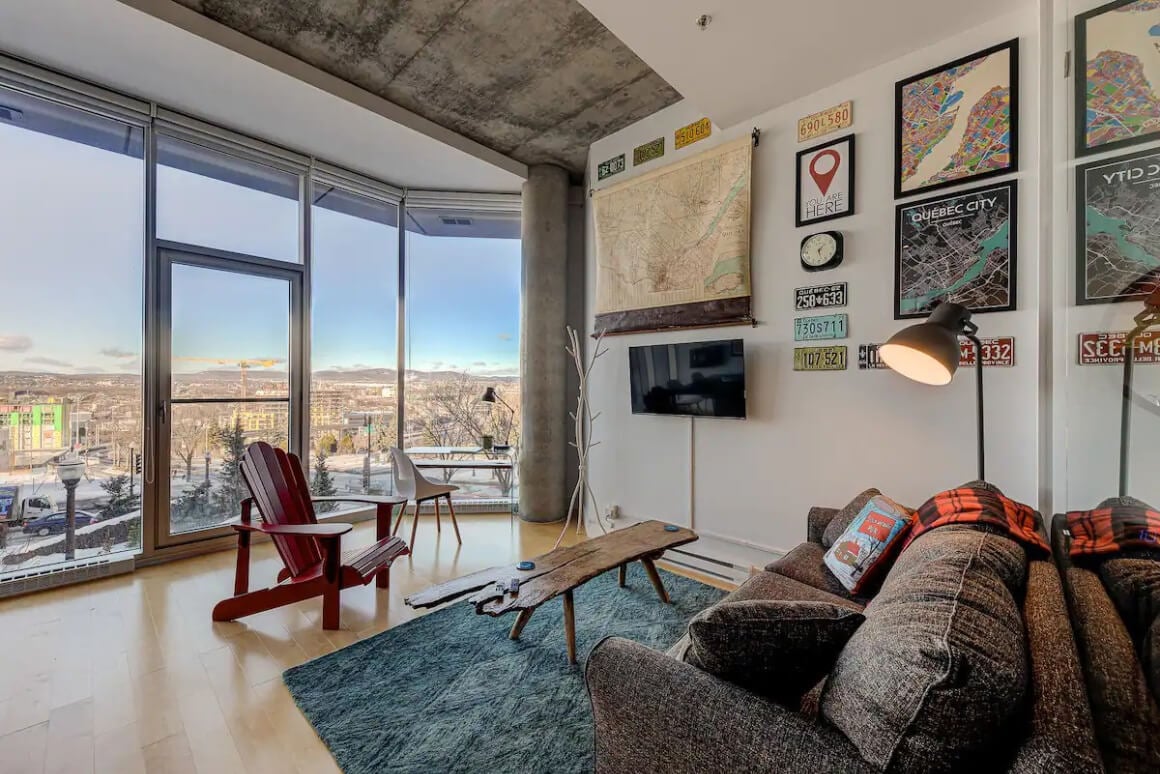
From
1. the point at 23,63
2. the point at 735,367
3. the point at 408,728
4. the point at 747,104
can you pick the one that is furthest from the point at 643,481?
the point at 23,63

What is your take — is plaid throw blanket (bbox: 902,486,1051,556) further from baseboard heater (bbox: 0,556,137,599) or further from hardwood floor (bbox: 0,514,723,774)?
baseboard heater (bbox: 0,556,137,599)

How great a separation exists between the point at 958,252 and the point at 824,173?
845mm

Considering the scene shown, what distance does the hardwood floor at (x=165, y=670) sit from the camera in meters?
1.61

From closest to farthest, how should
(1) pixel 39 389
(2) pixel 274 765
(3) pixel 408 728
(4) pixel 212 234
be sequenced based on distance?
1. (2) pixel 274 765
2. (3) pixel 408 728
3. (1) pixel 39 389
4. (4) pixel 212 234

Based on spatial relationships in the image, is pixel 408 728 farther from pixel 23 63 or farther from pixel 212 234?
pixel 23 63

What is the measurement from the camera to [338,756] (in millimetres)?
1595

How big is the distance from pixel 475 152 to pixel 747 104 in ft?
7.32

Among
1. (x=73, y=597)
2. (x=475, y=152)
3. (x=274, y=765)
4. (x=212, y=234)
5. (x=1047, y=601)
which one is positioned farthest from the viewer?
(x=475, y=152)

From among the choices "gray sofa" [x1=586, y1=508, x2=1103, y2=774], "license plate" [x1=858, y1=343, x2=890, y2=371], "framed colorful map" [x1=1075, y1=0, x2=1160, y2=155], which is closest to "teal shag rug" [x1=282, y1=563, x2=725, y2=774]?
"gray sofa" [x1=586, y1=508, x2=1103, y2=774]

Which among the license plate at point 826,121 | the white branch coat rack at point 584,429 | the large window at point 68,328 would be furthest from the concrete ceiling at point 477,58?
the white branch coat rack at point 584,429

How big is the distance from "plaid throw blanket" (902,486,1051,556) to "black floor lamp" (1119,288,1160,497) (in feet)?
1.00

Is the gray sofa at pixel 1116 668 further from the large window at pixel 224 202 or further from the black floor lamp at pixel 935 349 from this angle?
the large window at pixel 224 202

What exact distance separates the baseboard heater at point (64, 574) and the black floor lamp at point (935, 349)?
14.9 ft

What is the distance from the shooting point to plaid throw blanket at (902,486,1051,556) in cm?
150
